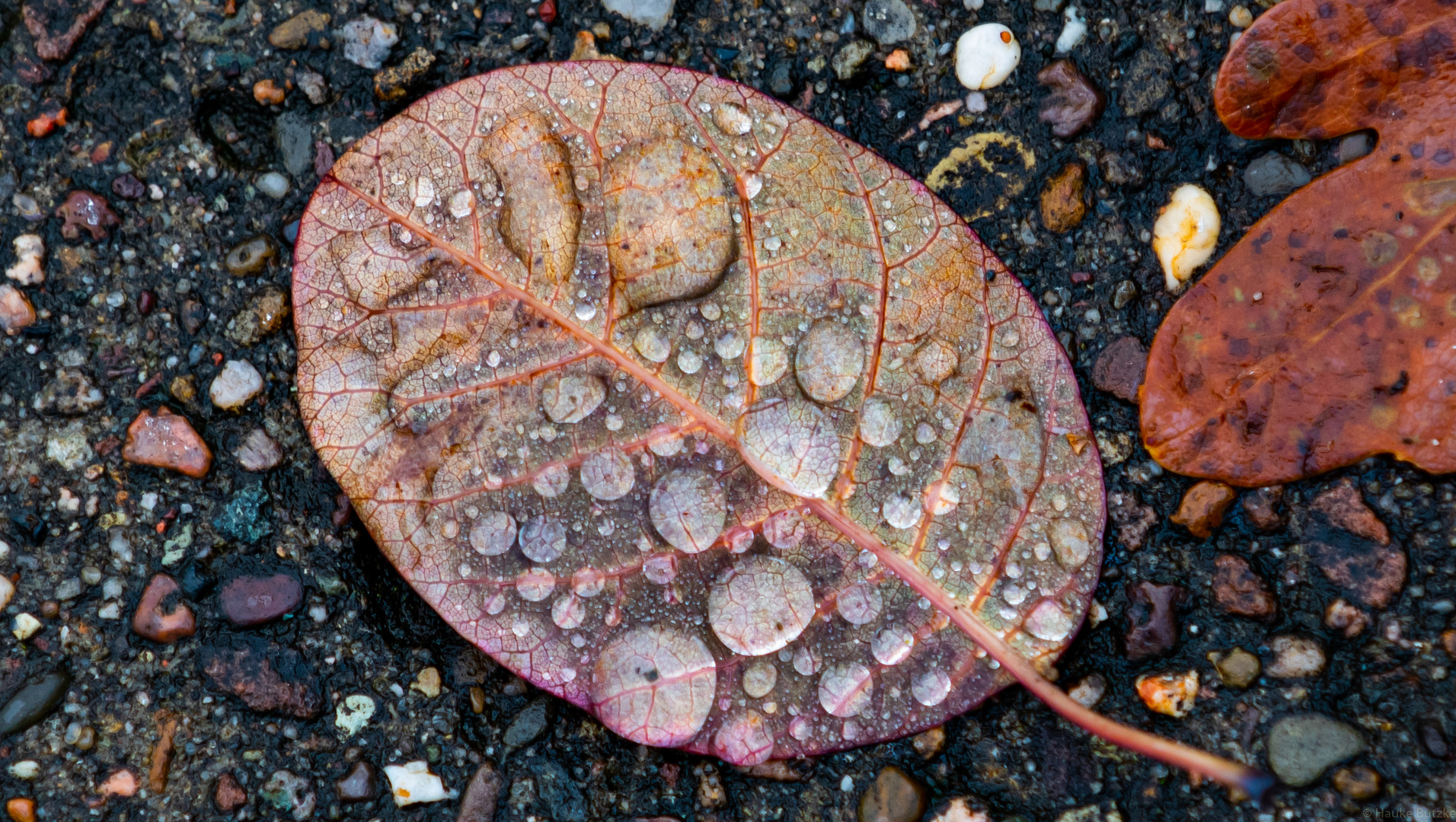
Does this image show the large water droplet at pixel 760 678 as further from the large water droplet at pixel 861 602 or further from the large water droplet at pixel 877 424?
the large water droplet at pixel 877 424

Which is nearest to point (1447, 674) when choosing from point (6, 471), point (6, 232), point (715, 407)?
point (715, 407)

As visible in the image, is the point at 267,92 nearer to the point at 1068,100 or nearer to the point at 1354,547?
the point at 1068,100

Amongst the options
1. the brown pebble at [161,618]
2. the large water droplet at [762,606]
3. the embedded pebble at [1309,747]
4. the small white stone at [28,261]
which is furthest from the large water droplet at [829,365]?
the small white stone at [28,261]

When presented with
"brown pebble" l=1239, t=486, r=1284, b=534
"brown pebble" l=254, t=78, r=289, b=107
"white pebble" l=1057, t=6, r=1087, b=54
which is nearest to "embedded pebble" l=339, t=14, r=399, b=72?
"brown pebble" l=254, t=78, r=289, b=107

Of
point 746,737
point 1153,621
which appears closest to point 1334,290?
point 1153,621

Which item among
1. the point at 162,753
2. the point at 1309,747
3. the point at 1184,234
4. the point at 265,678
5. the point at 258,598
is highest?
the point at 1184,234

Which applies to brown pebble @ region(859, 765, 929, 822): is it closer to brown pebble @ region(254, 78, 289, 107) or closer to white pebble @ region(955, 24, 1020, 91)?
white pebble @ region(955, 24, 1020, 91)

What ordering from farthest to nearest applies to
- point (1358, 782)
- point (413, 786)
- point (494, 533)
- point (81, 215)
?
point (81, 215), point (413, 786), point (494, 533), point (1358, 782)
